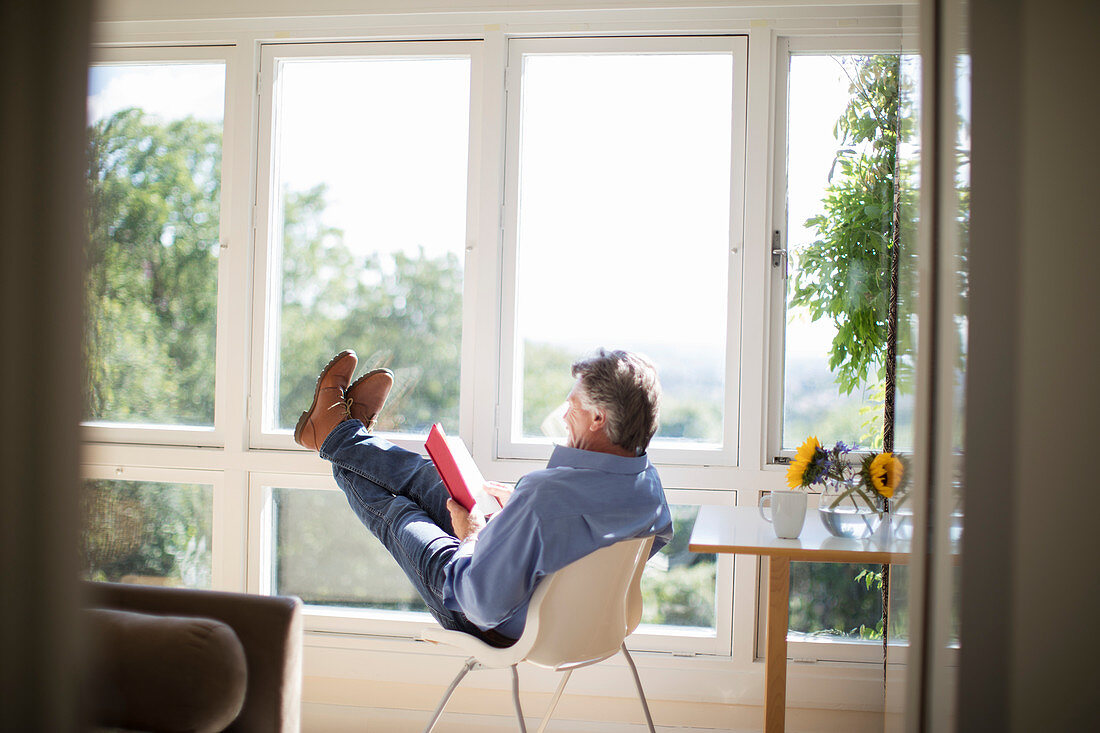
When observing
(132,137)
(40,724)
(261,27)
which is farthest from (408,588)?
(40,724)

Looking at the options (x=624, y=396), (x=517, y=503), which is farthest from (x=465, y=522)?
(x=624, y=396)

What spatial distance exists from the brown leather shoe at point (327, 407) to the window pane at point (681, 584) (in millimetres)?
1128

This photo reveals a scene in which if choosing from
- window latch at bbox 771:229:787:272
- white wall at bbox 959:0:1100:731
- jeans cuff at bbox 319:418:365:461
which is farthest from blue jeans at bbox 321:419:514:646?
white wall at bbox 959:0:1100:731

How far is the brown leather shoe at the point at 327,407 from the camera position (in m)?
2.31

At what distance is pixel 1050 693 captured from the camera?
1.33 feet

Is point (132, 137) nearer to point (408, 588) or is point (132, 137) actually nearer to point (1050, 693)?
point (408, 588)

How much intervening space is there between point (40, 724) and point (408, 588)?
8.02 feet

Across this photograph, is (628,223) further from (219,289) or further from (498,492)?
(219,289)

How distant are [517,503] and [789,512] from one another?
65 cm

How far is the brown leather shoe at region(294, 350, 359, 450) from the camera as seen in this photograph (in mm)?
2312

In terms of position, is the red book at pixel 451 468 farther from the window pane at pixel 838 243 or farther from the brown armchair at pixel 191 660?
the window pane at pixel 838 243

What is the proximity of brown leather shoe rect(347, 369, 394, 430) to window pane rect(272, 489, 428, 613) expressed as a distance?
478mm

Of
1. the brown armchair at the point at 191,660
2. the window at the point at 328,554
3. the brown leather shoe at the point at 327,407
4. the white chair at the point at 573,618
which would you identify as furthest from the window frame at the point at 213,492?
the brown armchair at the point at 191,660

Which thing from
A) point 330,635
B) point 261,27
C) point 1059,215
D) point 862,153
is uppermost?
point 261,27
